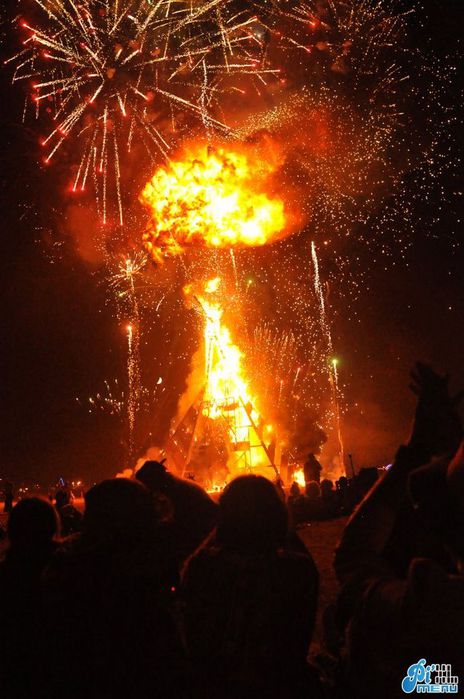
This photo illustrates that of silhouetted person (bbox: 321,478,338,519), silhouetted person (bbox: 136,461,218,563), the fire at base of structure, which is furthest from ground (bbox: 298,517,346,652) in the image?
the fire at base of structure

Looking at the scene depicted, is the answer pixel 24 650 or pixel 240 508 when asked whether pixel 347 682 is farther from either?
pixel 24 650

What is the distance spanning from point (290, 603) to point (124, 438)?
3445 centimetres

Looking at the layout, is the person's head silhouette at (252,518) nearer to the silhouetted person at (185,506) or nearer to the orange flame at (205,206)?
the silhouetted person at (185,506)

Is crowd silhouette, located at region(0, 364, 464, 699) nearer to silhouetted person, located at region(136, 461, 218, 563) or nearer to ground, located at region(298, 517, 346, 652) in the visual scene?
silhouetted person, located at region(136, 461, 218, 563)

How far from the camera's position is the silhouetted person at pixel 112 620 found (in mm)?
1983

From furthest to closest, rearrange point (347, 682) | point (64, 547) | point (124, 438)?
1. point (124, 438)
2. point (64, 547)
3. point (347, 682)

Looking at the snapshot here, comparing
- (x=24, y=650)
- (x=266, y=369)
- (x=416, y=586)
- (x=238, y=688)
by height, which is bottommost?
(x=238, y=688)

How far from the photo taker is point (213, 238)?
54.3 ft

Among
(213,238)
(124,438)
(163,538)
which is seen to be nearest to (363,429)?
(124,438)

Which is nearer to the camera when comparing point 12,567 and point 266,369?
point 12,567

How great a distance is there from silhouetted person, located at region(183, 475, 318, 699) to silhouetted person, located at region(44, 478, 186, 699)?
13 centimetres

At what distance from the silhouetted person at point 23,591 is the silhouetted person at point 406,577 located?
45.7 inches

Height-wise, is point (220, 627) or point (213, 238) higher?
point (213, 238)

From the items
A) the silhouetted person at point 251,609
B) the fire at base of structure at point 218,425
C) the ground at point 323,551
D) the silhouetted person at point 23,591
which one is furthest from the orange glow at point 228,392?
the silhouetted person at point 251,609
